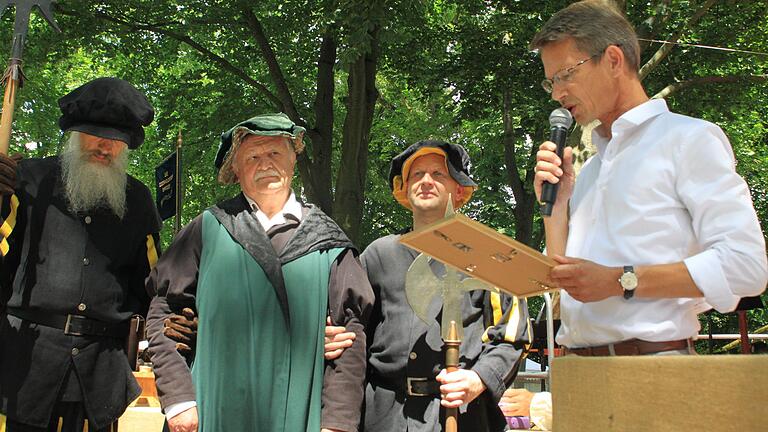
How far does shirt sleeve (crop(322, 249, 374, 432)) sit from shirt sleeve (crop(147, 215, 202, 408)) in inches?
20.8

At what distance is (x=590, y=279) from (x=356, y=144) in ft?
31.7

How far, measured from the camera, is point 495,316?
3373 millimetres

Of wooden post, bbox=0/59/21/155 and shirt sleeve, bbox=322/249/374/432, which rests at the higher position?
wooden post, bbox=0/59/21/155

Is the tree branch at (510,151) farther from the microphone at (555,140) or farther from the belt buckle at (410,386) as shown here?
the microphone at (555,140)

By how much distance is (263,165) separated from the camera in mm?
3400

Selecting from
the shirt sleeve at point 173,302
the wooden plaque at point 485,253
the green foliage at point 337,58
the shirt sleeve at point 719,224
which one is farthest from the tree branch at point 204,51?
the shirt sleeve at point 719,224

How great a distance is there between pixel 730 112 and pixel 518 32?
3.53 m

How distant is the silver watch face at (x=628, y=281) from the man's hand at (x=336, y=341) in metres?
1.29

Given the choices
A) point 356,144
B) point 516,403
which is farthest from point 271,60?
point 516,403

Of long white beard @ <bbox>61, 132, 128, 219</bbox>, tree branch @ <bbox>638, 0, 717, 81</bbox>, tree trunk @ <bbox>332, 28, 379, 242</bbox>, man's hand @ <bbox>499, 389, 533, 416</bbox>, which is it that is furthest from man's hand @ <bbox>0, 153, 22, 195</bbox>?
tree branch @ <bbox>638, 0, 717, 81</bbox>

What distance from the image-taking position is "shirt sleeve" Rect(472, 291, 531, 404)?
3201mm

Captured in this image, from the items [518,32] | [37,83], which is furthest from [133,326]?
[37,83]

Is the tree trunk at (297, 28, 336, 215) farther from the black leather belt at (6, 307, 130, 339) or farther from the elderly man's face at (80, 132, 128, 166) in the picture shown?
the black leather belt at (6, 307, 130, 339)

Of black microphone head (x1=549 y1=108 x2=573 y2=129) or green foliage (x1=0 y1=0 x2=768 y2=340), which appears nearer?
black microphone head (x1=549 y1=108 x2=573 y2=129)
